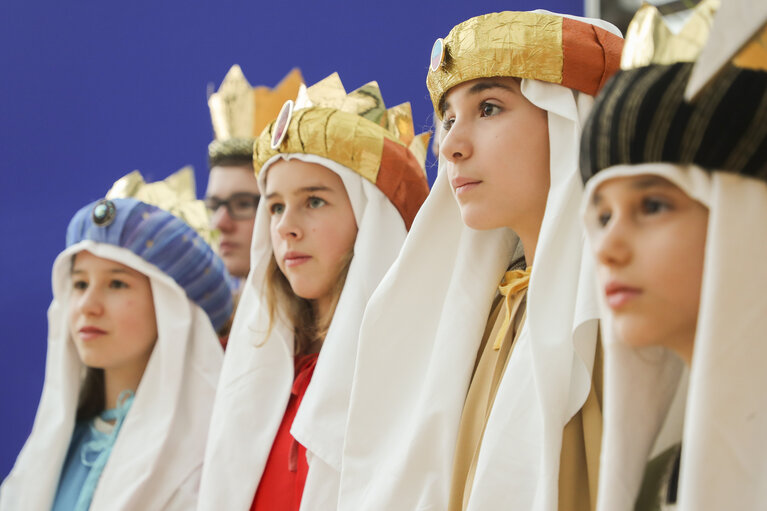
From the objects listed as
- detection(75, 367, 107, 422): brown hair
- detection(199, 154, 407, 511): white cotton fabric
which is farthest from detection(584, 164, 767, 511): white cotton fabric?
detection(75, 367, 107, 422): brown hair

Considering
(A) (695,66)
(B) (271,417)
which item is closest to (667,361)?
(A) (695,66)

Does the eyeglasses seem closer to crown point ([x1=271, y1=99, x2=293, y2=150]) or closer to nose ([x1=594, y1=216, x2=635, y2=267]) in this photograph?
crown point ([x1=271, y1=99, x2=293, y2=150])

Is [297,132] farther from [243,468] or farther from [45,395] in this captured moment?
[45,395]

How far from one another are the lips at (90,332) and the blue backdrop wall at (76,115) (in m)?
1.80

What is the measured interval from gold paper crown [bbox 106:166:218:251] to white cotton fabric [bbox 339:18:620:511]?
1285 millimetres

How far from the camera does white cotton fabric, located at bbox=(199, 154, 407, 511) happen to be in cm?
225

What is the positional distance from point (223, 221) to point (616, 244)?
250 cm

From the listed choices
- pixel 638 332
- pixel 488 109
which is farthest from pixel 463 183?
pixel 638 332

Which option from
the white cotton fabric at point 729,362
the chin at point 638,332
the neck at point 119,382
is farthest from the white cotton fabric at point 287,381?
the white cotton fabric at point 729,362

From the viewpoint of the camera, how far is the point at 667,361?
1.35 metres

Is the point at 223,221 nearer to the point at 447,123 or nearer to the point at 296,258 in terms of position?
the point at 296,258

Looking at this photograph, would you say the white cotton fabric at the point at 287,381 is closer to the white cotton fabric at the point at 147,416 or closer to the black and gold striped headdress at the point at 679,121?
the white cotton fabric at the point at 147,416

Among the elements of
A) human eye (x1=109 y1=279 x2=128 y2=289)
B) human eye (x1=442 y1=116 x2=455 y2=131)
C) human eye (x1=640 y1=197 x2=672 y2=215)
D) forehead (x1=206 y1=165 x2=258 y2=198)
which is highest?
forehead (x1=206 y1=165 x2=258 y2=198)

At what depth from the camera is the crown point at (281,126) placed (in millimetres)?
2594
